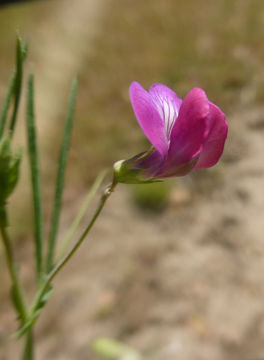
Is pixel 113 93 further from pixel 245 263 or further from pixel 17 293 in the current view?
pixel 17 293

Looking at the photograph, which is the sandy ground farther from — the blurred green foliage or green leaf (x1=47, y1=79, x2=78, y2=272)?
green leaf (x1=47, y1=79, x2=78, y2=272)

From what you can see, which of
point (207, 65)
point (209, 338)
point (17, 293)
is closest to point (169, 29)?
point (207, 65)

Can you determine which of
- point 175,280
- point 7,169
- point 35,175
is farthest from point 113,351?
point 7,169

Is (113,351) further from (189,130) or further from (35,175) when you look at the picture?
(189,130)

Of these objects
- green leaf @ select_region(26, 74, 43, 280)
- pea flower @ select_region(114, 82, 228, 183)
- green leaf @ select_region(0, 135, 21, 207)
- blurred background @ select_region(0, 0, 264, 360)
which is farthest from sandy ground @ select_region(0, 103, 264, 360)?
pea flower @ select_region(114, 82, 228, 183)

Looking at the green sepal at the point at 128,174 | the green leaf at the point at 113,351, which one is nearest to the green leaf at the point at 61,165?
the green sepal at the point at 128,174

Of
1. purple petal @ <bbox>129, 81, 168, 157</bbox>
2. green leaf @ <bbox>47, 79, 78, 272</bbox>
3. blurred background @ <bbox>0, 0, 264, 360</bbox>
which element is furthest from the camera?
blurred background @ <bbox>0, 0, 264, 360</bbox>

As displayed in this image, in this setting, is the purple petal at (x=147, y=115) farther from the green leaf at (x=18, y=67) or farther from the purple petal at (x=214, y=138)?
the green leaf at (x=18, y=67)
